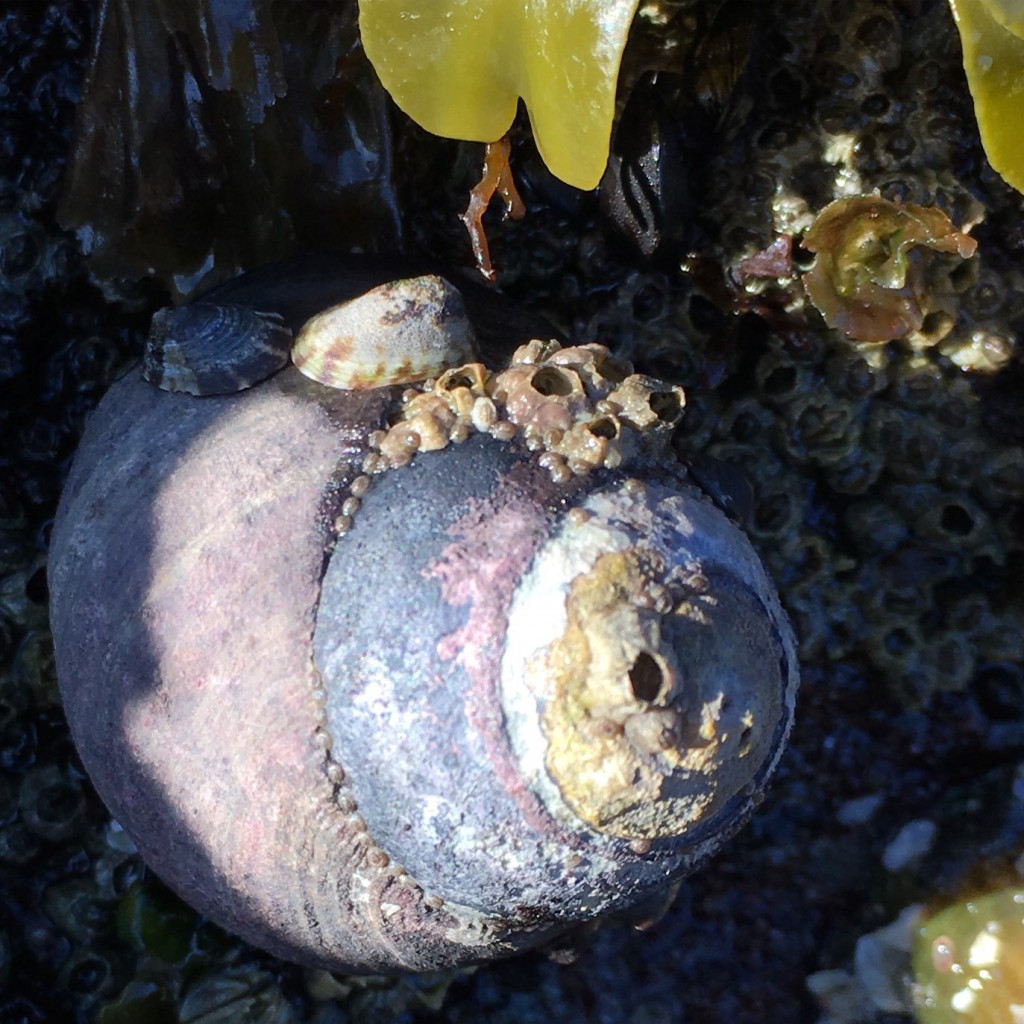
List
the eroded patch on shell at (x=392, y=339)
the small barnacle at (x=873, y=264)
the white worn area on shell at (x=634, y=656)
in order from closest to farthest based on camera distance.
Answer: the white worn area on shell at (x=634, y=656) → the eroded patch on shell at (x=392, y=339) → the small barnacle at (x=873, y=264)

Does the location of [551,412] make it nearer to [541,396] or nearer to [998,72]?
[541,396]

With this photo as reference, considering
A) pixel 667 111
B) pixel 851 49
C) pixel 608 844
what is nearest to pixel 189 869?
pixel 608 844

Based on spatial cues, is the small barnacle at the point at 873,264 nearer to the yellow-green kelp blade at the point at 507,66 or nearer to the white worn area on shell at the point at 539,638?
the yellow-green kelp blade at the point at 507,66

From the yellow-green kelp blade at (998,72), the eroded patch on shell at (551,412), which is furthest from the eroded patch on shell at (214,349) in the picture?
the yellow-green kelp blade at (998,72)

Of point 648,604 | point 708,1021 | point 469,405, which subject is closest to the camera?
point 648,604

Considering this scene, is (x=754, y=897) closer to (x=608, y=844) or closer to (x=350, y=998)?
(x=350, y=998)

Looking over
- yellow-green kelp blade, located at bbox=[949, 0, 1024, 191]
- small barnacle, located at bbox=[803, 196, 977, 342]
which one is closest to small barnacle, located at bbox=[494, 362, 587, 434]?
small barnacle, located at bbox=[803, 196, 977, 342]

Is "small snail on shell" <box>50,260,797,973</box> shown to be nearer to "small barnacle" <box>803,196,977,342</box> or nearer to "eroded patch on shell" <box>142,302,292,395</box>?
"eroded patch on shell" <box>142,302,292,395</box>
